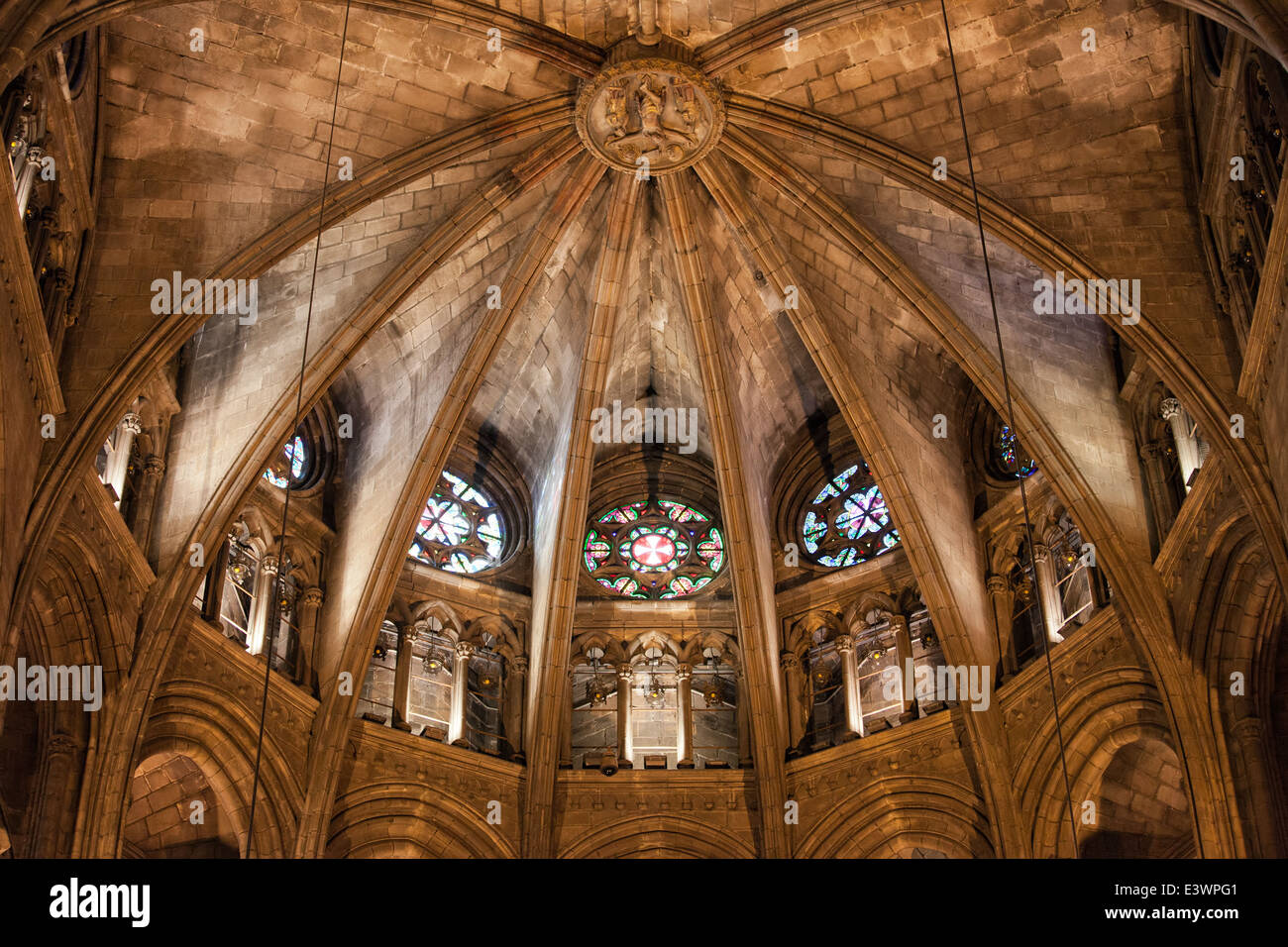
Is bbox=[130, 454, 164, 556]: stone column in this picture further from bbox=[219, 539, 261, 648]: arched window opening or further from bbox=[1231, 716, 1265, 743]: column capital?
bbox=[1231, 716, 1265, 743]: column capital

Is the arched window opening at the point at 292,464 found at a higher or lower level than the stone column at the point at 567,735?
higher

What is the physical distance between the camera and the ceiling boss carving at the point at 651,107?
1766cm

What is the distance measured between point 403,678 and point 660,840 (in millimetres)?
3230

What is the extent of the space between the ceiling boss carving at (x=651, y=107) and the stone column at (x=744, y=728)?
5.69 meters

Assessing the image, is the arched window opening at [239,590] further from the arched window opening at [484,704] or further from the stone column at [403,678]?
the arched window opening at [484,704]

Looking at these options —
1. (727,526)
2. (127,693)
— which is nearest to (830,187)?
(727,526)

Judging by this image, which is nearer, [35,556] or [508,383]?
→ [35,556]

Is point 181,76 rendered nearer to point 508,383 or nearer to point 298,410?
point 298,410

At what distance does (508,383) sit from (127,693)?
6.55 metres

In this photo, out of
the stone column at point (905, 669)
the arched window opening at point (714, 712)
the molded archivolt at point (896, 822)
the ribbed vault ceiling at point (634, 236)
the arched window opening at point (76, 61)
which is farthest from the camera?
the arched window opening at point (714, 712)

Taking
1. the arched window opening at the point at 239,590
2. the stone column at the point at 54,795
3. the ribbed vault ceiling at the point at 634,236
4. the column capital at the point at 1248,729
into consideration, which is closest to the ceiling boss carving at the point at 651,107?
the ribbed vault ceiling at the point at 634,236

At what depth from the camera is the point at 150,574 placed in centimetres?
1723

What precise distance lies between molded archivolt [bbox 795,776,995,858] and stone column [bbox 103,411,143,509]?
7.60 m
